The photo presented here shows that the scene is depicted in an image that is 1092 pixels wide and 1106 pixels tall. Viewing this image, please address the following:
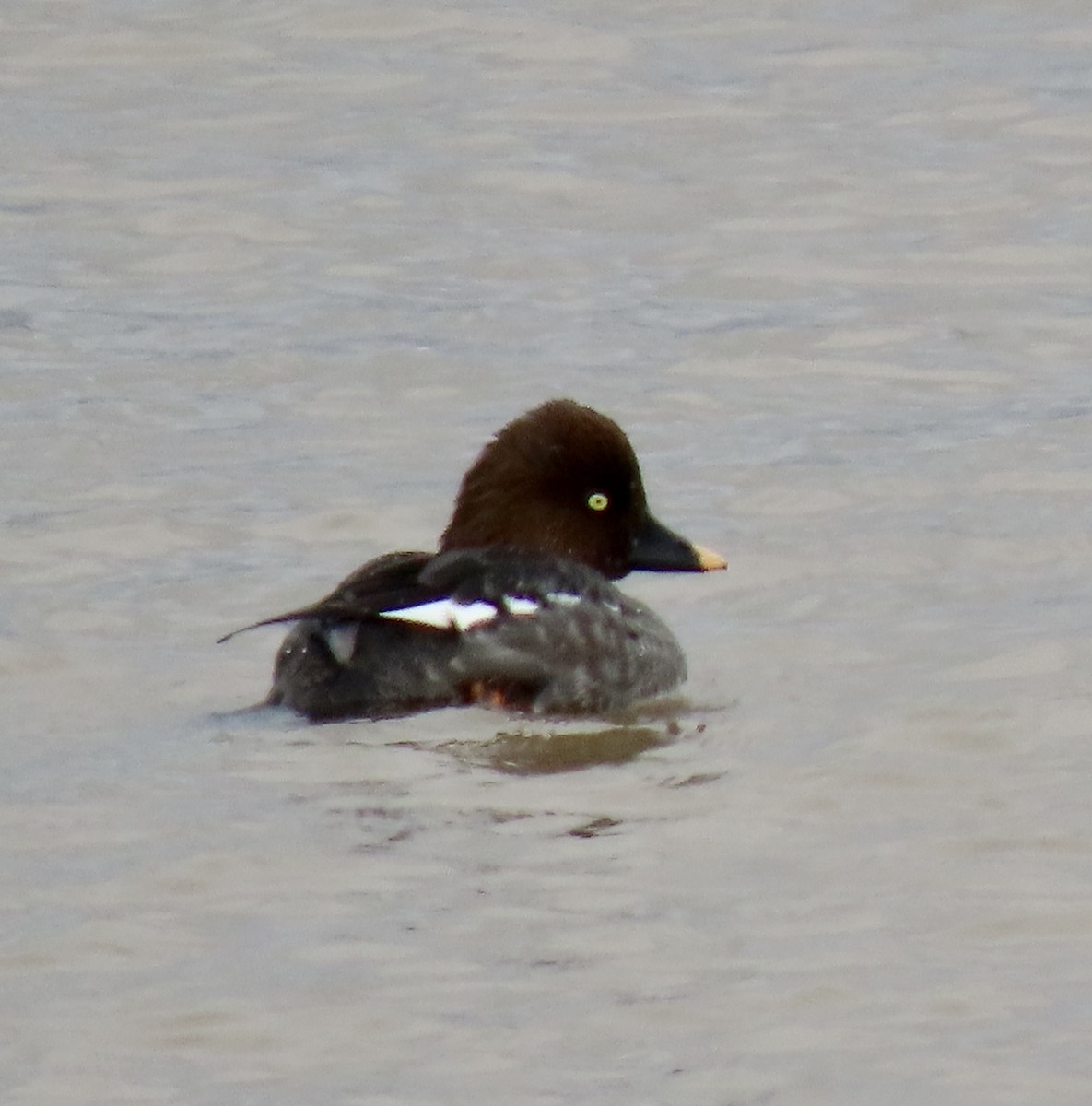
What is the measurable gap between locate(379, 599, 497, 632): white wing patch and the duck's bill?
1.14 meters

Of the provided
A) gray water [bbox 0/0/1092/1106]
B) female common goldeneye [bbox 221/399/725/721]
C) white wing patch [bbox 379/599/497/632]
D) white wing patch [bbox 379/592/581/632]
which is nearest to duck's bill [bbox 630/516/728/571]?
female common goldeneye [bbox 221/399/725/721]

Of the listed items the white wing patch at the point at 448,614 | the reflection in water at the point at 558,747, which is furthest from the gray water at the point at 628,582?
the white wing patch at the point at 448,614

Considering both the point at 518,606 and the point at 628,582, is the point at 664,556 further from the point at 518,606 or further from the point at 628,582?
the point at 628,582

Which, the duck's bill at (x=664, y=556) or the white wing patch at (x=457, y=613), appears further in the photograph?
the duck's bill at (x=664, y=556)

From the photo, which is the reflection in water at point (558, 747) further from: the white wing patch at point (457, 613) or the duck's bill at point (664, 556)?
the duck's bill at point (664, 556)

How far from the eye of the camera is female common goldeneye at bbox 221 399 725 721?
8445mm

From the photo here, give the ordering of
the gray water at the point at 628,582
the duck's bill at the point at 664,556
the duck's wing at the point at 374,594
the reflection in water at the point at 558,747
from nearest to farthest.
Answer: the gray water at the point at 628,582 → the reflection in water at the point at 558,747 → the duck's wing at the point at 374,594 → the duck's bill at the point at 664,556

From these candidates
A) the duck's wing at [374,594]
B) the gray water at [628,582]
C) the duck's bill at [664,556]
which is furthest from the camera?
the duck's bill at [664,556]

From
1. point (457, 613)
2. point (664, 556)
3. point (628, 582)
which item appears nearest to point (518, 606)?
point (457, 613)

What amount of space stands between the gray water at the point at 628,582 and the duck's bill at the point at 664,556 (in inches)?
13.8

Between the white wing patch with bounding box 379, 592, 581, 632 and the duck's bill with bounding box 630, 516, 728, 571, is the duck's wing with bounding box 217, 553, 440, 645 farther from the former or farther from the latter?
the duck's bill with bounding box 630, 516, 728, 571

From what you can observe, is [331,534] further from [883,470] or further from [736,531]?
[883,470]

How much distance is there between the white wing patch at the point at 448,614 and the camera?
8.45 meters

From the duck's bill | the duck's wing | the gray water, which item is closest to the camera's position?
the gray water
